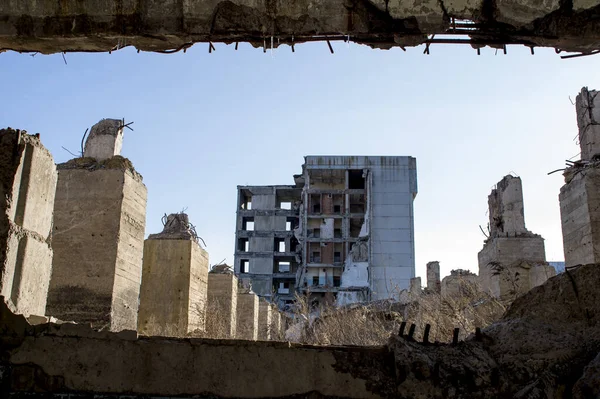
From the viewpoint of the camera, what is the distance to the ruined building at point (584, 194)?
7820 millimetres

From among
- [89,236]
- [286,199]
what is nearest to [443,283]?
[89,236]

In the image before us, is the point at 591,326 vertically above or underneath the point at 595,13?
underneath

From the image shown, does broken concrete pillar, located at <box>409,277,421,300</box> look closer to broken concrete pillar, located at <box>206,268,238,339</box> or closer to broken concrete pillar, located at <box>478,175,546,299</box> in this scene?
broken concrete pillar, located at <box>478,175,546,299</box>

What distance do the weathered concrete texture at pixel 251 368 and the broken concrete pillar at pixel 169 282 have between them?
5105mm

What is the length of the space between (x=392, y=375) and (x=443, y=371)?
30 cm

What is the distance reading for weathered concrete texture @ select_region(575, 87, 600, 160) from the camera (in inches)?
333

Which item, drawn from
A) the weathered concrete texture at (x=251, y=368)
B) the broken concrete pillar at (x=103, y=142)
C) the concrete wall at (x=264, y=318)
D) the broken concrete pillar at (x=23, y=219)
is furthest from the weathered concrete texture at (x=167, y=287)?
the concrete wall at (x=264, y=318)

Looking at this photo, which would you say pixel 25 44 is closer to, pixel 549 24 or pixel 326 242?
pixel 549 24

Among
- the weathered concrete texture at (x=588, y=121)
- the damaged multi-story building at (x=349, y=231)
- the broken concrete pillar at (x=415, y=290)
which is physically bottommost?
the broken concrete pillar at (x=415, y=290)

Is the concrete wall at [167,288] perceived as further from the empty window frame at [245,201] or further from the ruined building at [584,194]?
the empty window frame at [245,201]

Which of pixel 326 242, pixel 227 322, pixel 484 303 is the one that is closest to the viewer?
pixel 484 303

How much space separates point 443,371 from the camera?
3576 mm

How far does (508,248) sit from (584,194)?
12.8 ft

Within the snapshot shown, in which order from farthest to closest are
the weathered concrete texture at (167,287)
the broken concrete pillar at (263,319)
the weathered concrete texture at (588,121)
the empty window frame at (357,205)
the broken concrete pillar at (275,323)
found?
the empty window frame at (357,205) < the broken concrete pillar at (263,319) < the broken concrete pillar at (275,323) < the weathered concrete texture at (167,287) < the weathered concrete texture at (588,121)
